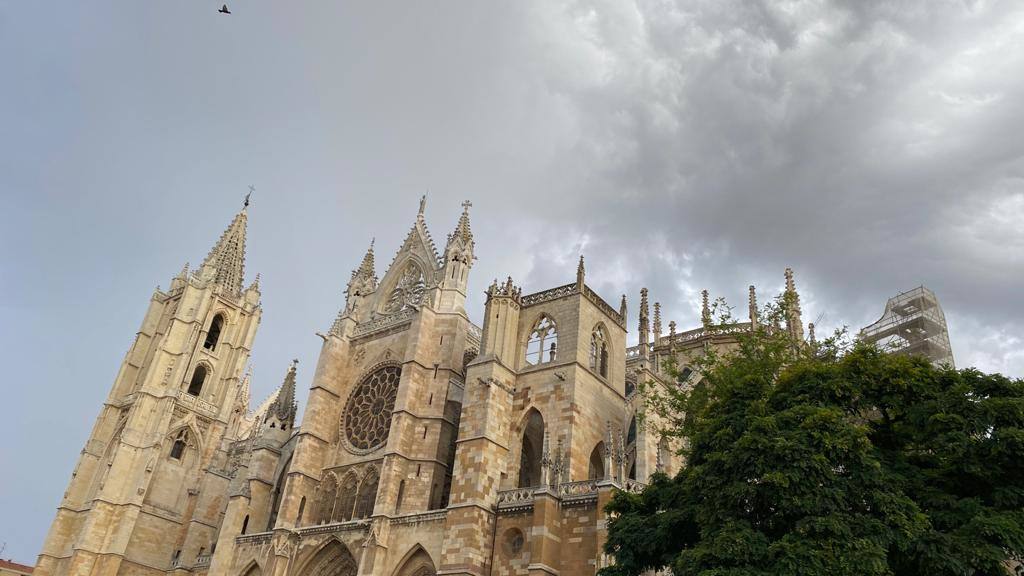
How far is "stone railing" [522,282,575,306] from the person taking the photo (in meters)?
28.3

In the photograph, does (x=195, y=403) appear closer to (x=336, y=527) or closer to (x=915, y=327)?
(x=336, y=527)

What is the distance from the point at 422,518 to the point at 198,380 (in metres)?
24.2

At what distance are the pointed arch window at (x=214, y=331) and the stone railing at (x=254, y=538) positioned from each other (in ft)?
58.7

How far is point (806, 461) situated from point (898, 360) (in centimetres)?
331

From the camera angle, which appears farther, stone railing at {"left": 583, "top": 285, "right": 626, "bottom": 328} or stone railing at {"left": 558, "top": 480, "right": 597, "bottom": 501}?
stone railing at {"left": 583, "top": 285, "right": 626, "bottom": 328}

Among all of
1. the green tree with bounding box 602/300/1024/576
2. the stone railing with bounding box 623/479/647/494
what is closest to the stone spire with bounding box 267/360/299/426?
the stone railing with bounding box 623/479/647/494

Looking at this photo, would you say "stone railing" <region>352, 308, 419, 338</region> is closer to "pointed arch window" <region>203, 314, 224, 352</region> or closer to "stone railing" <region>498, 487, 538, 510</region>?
"stone railing" <region>498, 487, 538, 510</region>

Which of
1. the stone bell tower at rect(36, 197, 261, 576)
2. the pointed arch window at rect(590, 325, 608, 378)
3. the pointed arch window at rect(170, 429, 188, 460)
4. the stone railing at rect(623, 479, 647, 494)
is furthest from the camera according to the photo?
the pointed arch window at rect(170, 429, 188, 460)

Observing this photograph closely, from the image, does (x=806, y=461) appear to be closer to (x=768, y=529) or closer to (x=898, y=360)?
(x=768, y=529)

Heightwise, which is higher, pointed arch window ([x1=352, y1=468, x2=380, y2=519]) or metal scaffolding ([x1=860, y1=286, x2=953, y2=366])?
metal scaffolding ([x1=860, y1=286, x2=953, y2=366])

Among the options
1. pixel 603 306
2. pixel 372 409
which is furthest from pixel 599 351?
pixel 372 409

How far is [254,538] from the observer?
29484 mm

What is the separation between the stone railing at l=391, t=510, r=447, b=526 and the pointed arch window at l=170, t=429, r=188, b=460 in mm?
19698

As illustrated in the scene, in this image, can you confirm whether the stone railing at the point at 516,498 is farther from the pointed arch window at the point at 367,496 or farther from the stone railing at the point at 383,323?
the stone railing at the point at 383,323
